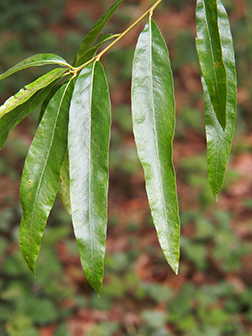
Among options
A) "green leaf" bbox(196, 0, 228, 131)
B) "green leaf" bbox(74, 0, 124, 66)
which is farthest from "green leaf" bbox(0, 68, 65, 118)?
"green leaf" bbox(196, 0, 228, 131)

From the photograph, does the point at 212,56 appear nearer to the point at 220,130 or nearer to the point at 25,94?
the point at 220,130

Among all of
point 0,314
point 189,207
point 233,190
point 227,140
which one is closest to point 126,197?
point 189,207

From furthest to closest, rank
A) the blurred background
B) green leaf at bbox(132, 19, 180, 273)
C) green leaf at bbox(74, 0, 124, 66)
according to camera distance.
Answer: the blurred background → green leaf at bbox(74, 0, 124, 66) → green leaf at bbox(132, 19, 180, 273)

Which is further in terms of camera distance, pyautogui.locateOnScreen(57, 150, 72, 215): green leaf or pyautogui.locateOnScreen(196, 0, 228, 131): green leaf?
pyautogui.locateOnScreen(57, 150, 72, 215): green leaf

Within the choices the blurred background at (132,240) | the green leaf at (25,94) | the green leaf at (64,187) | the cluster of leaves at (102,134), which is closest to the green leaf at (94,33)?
the cluster of leaves at (102,134)

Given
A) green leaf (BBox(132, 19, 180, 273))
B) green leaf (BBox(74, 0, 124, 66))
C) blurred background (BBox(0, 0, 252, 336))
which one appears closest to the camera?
green leaf (BBox(132, 19, 180, 273))

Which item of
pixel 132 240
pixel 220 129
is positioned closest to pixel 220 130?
pixel 220 129

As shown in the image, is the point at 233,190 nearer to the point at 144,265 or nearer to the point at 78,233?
the point at 144,265

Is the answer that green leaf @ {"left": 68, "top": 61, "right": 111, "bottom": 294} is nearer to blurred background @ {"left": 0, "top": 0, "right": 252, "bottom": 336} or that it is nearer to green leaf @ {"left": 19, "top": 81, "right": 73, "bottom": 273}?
green leaf @ {"left": 19, "top": 81, "right": 73, "bottom": 273}
